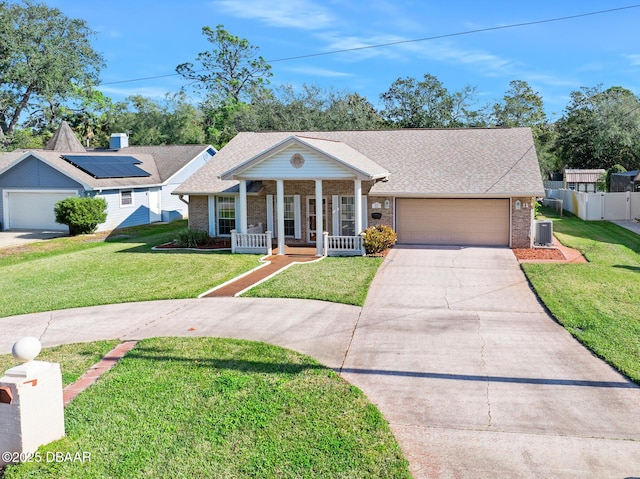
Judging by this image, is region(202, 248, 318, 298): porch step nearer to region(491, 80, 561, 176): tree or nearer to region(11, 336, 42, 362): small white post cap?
region(11, 336, 42, 362): small white post cap

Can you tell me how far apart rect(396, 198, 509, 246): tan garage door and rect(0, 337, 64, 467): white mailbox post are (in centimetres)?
1729

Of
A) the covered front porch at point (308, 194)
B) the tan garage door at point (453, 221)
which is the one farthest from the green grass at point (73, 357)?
the tan garage door at point (453, 221)

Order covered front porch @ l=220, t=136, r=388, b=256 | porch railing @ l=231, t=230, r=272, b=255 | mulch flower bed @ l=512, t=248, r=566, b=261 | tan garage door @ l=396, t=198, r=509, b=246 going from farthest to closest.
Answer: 1. tan garage door @ l=396, t=198, r=509, b=246
2. porch railing @ l=231, t=230, r=272, b=255
3. covered front porch @ l=220, t=136, r=388, b=256
4. mulch flower bed @ l=512, t=248, r=566, b=261

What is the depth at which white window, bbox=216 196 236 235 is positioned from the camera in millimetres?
23734

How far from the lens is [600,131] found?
167 ft

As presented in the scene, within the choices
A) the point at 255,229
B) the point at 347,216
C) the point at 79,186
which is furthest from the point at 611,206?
the point at 79,186

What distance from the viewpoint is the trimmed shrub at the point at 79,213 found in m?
27.0

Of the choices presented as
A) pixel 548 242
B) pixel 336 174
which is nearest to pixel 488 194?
pixel 548 242

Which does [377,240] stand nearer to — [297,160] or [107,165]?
[297,160]

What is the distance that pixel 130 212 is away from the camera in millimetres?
31516

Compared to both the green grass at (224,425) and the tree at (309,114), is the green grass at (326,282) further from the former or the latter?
the tree at (309,114)

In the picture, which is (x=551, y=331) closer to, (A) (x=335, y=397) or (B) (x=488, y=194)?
(A) (x=335, y=397)

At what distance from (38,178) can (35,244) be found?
6.44 meters

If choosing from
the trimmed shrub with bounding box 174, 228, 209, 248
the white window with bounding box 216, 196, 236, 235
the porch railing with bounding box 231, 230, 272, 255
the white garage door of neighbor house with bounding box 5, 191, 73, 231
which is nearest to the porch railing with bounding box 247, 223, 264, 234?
the white window with bounding box 216, 196, 236, 235
